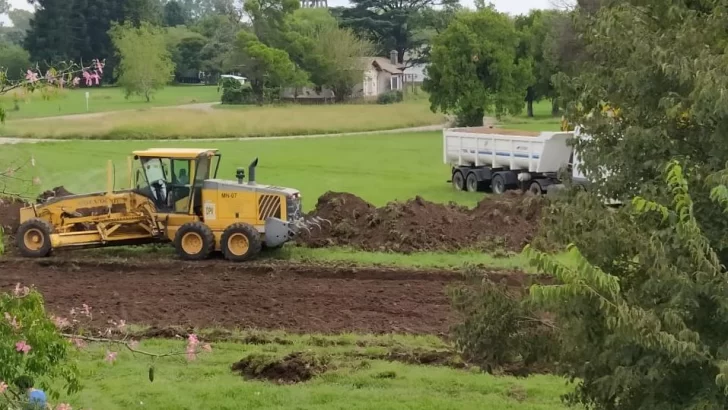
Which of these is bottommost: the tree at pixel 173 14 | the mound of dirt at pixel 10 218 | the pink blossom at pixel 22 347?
the mound of dirt at pixel 10 218

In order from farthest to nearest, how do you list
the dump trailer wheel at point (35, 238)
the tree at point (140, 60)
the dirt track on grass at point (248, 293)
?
the tree at point (140, 60), the dump trailer wheel at point (35, 238), the dirt track on grass at point (248, 293)

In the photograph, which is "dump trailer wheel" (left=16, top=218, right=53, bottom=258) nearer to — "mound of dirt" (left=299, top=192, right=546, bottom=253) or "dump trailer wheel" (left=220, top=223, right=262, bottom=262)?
"dump trailer wheel" (left=220, top=223, right=262, bottom=262)

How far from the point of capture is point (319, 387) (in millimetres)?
10648

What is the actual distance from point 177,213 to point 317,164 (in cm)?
2041

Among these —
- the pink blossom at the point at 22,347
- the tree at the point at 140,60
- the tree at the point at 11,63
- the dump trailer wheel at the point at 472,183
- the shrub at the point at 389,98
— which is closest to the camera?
the pink blossom at the point at 22,347

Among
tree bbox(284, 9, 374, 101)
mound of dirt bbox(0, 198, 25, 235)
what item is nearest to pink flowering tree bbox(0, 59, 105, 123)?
mound of dirt bbox(0, 198, 25, 235)

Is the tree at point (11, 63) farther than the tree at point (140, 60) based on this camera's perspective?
No

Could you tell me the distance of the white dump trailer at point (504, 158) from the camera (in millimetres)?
28328

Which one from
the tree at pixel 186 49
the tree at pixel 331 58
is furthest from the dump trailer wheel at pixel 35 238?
the tree at pixel 186 49

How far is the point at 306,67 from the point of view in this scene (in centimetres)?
9231

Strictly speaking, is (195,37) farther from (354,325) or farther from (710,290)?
(710,290)

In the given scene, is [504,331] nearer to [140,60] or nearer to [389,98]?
[140,60]

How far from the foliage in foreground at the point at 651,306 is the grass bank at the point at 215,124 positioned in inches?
1790

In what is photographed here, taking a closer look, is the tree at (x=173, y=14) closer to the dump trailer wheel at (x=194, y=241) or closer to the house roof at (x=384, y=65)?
the house roof at (x=384, y=65)
